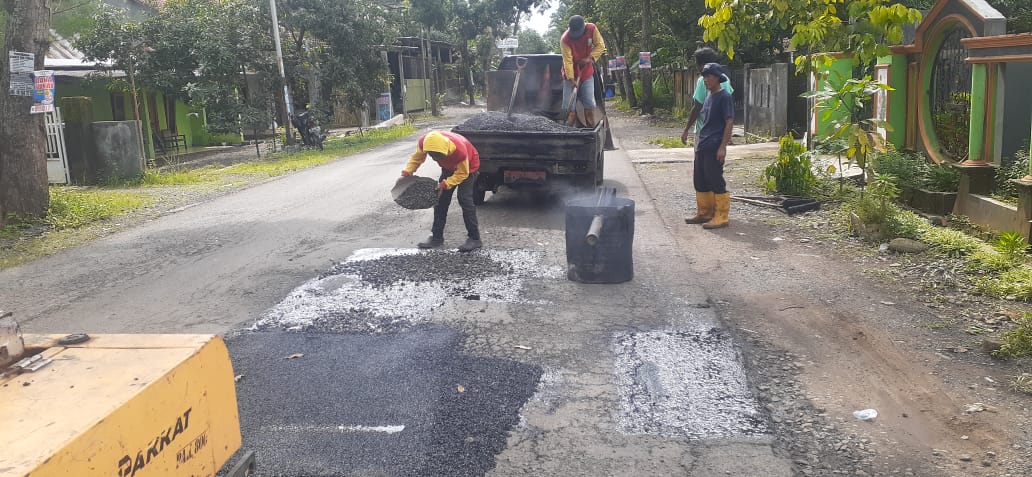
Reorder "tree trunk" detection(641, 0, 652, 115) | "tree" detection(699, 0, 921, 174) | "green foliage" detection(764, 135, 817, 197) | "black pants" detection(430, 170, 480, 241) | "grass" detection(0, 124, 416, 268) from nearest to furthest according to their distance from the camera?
"tree" detection(699, 0, 921, 174)
"black pants" detection(430, 170, 480, 241)
"grass" detection(0, 124, 416, 268)
"green foliage" detection(764, 135, 817, 197)
"tree trunk" detection(641, 0, 652, 115)

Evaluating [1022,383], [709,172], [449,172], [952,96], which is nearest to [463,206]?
[449,172]

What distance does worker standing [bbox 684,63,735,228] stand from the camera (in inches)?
361

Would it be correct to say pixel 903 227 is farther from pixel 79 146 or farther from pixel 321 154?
pixel 321 154

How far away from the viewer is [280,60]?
22594 mm

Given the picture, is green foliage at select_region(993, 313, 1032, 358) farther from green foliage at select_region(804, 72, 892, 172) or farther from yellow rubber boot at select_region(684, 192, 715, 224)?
yellow rubber boot at select_region(684, 192, 715, 224)

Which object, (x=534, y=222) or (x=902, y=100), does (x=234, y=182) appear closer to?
(x=534, y=222)

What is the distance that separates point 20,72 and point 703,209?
30.3ft

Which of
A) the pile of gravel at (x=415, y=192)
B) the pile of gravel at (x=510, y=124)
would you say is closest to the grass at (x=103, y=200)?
the pile of gravel at (x=415, y=192)

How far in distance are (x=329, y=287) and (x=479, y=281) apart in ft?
4.25

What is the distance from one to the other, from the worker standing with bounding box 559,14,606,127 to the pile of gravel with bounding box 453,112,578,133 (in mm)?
1167

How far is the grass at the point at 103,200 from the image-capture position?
33.3 ft

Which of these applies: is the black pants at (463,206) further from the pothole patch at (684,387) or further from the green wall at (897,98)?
the green wall at (897,98)

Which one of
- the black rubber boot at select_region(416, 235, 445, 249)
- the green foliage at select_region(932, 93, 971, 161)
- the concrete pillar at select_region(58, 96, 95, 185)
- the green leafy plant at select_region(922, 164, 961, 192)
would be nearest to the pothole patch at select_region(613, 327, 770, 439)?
the black rubber boot at select_region(416, 235, 445, 249)

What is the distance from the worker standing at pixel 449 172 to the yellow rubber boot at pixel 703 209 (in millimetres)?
2838
